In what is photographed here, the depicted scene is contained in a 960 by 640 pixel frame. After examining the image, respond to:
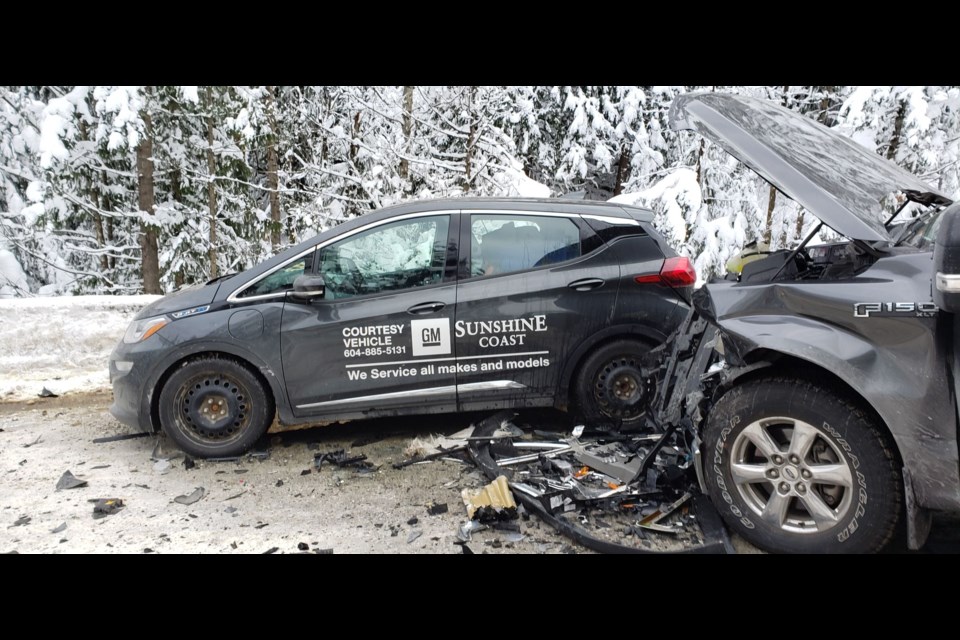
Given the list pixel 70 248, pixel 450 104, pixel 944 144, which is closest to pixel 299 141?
pixel 450 104

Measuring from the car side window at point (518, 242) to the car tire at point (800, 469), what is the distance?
198 cm

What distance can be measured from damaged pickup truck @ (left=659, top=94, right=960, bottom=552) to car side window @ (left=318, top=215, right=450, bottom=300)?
2.03 meters

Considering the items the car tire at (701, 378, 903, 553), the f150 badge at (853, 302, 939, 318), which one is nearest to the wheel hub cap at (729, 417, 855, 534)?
the car tire at (701, 378, 903, 553)

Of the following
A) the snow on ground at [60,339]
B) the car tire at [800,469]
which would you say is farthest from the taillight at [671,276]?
the snow on ground at [60,339]

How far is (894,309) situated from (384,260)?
3274 mm

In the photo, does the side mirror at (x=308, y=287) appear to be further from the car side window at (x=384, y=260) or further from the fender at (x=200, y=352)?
the fender at (x=200, y=352)

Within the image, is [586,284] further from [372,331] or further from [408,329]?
[372,331]

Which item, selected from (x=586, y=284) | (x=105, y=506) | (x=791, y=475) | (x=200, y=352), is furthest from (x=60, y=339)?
(x=791, y=475)

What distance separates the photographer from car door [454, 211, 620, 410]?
4594mm

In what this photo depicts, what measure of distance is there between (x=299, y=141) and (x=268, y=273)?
9.59 metres

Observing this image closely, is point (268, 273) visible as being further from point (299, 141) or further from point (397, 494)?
point (299, 141)

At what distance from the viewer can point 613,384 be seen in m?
4.73

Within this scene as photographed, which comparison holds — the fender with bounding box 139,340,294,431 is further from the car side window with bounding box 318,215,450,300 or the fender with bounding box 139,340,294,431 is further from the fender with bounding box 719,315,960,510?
the fender with bounding box 719,315,960,510

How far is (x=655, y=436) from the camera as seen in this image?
4371 millimetres
